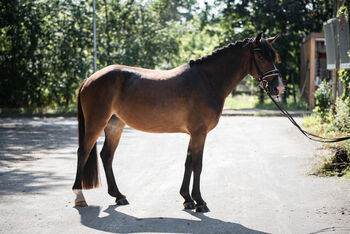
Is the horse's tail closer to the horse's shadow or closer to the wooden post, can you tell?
the horse's shadow

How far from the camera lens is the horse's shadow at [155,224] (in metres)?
4.87

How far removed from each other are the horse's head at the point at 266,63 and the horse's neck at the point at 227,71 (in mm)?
193

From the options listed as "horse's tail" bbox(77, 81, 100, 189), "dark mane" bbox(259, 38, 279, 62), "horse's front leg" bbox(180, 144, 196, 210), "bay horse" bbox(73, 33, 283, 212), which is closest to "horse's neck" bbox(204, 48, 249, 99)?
"bay horse" bbox(73, 33, 283, 212)

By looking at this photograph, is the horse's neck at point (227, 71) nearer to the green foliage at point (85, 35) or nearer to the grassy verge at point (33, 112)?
the grassy verge at point (33, 112)

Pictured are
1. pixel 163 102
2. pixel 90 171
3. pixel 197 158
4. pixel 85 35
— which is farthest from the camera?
pixel 85 35

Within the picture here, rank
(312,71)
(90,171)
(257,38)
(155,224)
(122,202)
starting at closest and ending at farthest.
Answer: (155,224), (257,38), (122,202), (90,171), (312,71)

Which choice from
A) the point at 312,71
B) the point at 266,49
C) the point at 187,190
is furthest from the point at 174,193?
the point at 312,71

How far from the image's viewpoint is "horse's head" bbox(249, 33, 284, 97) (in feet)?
18.6

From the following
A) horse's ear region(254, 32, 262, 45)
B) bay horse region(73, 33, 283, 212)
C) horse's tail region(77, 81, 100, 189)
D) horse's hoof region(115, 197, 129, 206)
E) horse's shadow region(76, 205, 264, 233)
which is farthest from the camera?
horse's tail region(77, 81, 100, 189)

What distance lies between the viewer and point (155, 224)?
16.7 ft

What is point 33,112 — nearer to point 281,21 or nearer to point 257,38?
point 281,21

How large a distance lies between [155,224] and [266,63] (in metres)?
→ 2.42

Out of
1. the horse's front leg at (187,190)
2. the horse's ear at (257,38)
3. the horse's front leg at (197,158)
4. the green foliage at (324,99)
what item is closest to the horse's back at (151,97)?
the horse's front leg at (197,158)

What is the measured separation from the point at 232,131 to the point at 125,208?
10.2 m
